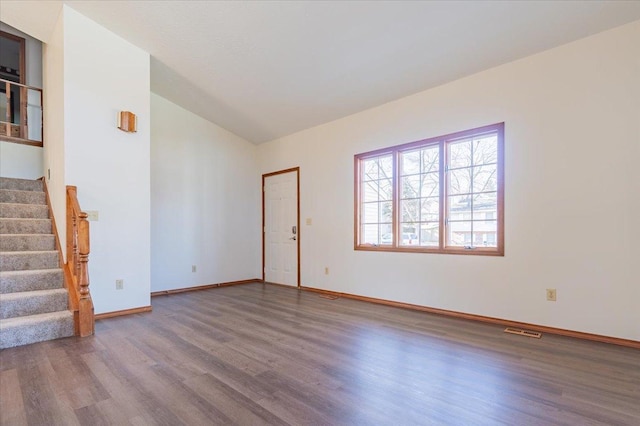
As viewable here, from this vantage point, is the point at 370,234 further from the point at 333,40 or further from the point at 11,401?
the point at 11,401

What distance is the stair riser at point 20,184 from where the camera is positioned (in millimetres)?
4535

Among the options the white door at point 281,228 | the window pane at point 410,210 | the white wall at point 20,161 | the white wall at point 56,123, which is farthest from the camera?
the white door at point 281,228

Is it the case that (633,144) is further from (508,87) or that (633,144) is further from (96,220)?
(96,220)

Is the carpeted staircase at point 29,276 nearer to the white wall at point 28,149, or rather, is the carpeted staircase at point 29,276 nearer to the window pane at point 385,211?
the white wall at point 28,149

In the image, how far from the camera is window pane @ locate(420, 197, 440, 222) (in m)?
3.90

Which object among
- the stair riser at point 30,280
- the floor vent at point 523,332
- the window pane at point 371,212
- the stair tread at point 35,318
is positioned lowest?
the floor vent at point 523,332

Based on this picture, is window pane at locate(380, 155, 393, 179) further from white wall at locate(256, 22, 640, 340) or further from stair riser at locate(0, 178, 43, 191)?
stair riser at locate(0, 178, 43, 191)

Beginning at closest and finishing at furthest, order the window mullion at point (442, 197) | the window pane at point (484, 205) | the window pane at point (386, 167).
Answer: the window pane at point (484, 205) → the window mullion at point (442, 197) → the window pane at point (386, 167)

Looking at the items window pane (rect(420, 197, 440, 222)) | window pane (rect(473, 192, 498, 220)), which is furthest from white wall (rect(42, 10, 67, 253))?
window pane (rect(473, 192, 498, 220))

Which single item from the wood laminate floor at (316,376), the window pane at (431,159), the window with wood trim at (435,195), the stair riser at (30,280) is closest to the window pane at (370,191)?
the window with wood trim at (435,195)

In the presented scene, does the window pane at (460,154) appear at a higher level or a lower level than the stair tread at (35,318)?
higher

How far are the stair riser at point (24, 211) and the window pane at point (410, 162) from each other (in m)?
4.70

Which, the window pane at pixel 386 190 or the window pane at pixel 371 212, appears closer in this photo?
the window pane at pixel 386 190

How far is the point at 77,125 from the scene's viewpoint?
11.5 ft
